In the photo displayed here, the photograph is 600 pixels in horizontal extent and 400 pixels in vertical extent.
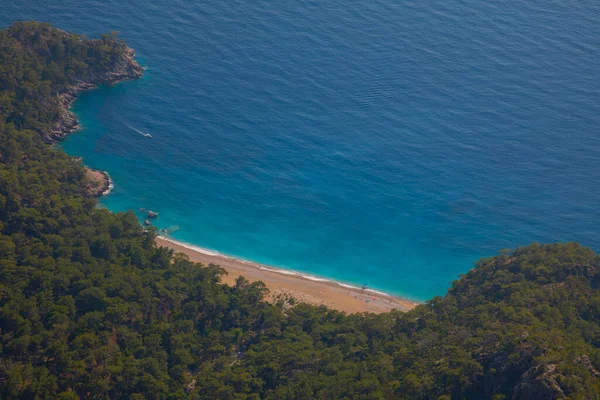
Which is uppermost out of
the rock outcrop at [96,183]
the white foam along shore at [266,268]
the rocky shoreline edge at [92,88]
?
the rocky shoreline edge at [92,88]

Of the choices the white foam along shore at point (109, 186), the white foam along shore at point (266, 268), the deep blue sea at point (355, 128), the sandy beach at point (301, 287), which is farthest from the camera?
the deep blue sea at point (355, 128)

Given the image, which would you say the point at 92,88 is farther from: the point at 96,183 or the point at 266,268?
the point at 266,268

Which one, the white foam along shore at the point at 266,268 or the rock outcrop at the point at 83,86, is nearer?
the white foam along shore at the point at 266,268

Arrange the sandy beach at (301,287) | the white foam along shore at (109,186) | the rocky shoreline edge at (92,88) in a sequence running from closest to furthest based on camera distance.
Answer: the sandy beach at (301,287) → the rocky shoreline edge at (92,88) → the white foam along shore at (109,186)

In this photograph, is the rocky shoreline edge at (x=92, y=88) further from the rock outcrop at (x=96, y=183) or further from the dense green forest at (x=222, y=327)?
the dense green forest at (x=222, y=327)

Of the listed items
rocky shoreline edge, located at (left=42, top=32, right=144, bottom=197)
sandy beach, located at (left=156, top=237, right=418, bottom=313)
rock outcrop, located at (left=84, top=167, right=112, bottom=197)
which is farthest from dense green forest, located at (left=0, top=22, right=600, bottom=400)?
sandy beach, located at (left=156, top=237, right=418, bottom=313)

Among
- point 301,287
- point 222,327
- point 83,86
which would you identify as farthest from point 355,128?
point 222,327

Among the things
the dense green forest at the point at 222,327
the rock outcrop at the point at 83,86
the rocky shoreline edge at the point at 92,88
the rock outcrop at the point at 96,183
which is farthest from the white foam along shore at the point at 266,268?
the rock outcrop at the point at 83,86

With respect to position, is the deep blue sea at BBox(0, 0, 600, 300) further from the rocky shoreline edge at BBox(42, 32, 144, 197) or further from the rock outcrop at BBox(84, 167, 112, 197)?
the rocky shoreline edge at BBox(42, 32, 144, 197)
